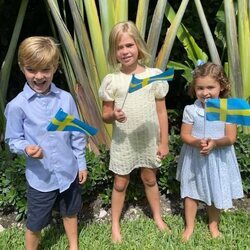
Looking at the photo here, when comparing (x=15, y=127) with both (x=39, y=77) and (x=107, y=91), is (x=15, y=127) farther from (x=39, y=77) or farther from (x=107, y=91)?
(x=107, y=91)

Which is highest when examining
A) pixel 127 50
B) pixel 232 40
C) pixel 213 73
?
pixel 127 50

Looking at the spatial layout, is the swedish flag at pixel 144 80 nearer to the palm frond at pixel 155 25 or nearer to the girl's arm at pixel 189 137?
the girl's arm at pixel 189 137

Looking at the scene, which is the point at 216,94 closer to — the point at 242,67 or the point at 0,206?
the point at 242,67

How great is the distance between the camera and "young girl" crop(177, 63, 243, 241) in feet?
8.67

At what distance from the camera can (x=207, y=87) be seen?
2639 mm

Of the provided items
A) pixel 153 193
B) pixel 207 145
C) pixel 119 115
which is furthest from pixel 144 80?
pixel 153 193

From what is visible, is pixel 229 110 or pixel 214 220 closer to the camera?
pixel 229 110

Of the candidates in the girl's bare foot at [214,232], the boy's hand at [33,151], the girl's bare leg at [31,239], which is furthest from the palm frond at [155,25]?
the girl's bare leg at [31,239]

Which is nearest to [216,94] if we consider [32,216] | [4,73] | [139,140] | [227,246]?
[139,140]

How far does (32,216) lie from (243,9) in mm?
2107

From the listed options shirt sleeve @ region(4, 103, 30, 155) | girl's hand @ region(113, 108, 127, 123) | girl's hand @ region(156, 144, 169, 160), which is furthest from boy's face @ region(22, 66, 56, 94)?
girl's hand @ region(156, 144, 169, 160)

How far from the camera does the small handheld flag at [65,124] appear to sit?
91.7 inches

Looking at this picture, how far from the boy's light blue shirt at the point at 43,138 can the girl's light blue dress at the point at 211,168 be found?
625mm

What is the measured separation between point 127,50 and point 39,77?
527mm
